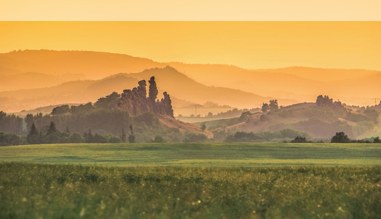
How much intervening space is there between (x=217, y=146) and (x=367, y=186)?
96255 mm

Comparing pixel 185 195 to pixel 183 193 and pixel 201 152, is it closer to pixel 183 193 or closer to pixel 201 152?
pixel 183 193

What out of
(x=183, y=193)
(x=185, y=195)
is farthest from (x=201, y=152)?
(x=185, y=195)

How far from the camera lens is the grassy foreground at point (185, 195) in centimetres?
3306

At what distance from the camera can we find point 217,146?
463 ft

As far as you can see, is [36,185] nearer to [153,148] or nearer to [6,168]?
[6,168]

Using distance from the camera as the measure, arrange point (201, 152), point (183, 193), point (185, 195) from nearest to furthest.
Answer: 1. point (185, 195)
2. point (183, 193)
3. point (201, 152)

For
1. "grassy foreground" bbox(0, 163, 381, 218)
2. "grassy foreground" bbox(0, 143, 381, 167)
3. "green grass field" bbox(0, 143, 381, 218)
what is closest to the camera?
"grassy foreground" bbox(0, 163, 381, 218)

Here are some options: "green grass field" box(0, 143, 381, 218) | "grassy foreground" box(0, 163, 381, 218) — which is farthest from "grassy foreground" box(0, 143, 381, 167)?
"grassy foreground" box(0, 163, 381, 218)

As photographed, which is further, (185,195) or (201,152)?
(201,152)

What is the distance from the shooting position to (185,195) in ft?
128

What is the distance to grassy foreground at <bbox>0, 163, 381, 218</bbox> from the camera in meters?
33.1

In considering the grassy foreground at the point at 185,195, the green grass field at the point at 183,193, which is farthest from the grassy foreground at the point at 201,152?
the grassy foreground at the point at 185,195

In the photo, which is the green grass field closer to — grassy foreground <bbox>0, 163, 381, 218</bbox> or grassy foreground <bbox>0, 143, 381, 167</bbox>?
grassy foreground <bbox>0, 163, 381, 218</bbox>

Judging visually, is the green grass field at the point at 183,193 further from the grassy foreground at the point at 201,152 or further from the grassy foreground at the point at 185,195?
the grassy foreground at the point at 201,152
